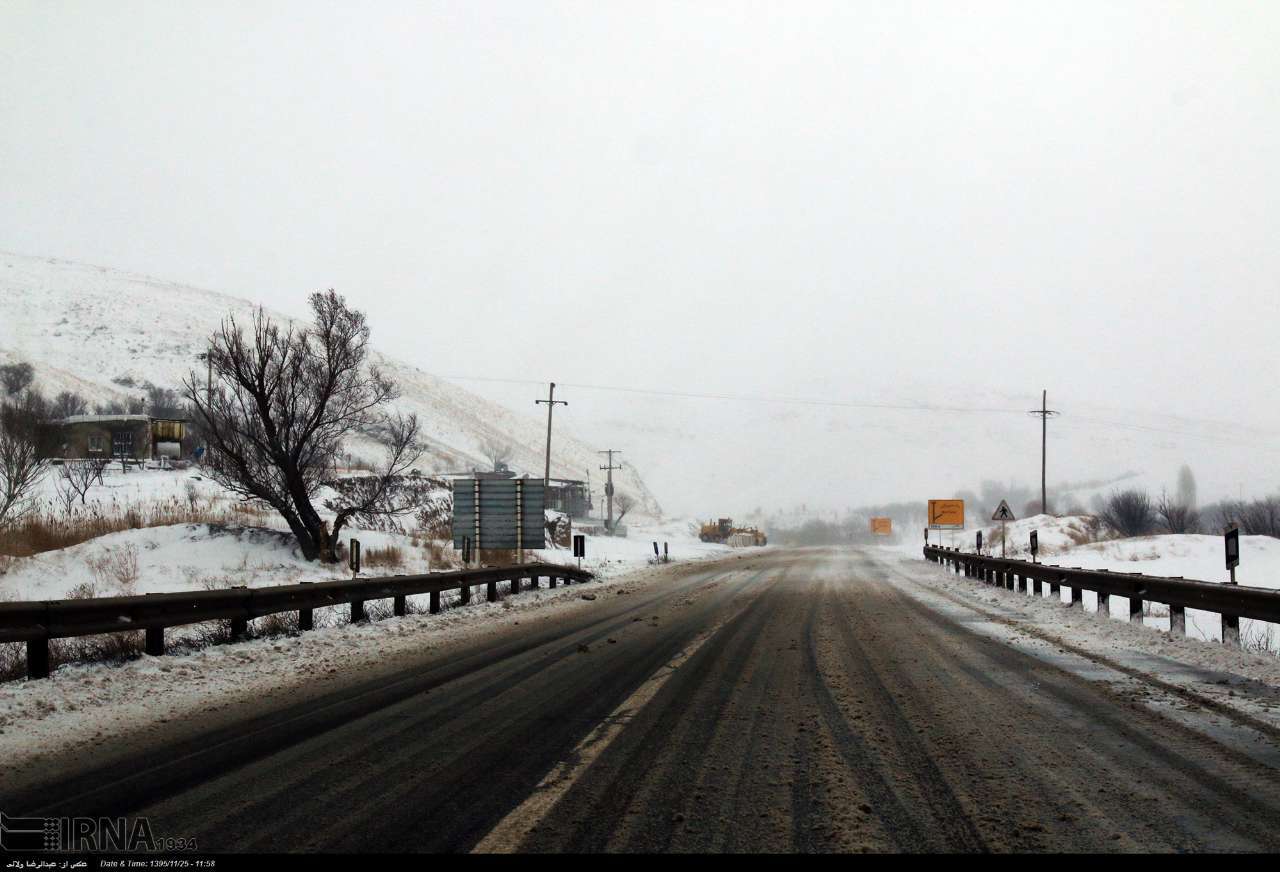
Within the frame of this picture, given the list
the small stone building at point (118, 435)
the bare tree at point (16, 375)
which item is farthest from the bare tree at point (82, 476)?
the bare tree at point (16, 375)

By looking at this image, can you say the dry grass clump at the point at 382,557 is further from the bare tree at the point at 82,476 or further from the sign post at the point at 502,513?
the bare tree at the point at 82,476

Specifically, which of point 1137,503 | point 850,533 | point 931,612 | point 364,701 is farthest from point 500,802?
point 850,533

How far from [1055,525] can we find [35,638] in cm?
5681

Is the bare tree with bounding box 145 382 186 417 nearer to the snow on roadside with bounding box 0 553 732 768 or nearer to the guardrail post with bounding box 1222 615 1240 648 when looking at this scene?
the snow on roadside with bounding box 0 553 732 768

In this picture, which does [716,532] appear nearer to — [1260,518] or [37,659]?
[1260,518]

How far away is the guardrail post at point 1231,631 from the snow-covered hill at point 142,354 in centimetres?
11908

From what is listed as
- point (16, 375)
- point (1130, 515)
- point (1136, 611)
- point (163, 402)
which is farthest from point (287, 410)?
point (163, 402)

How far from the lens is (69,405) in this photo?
3976 inches

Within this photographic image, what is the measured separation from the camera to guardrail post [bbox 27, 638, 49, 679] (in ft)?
25.2

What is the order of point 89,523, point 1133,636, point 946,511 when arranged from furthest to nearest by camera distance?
point 946,511 < point 89,523 < point 1133,636

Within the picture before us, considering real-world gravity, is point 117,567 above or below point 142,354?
below

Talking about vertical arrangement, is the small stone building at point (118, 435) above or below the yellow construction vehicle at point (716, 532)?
above

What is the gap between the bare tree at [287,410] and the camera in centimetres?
2361

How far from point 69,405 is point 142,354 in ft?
148
